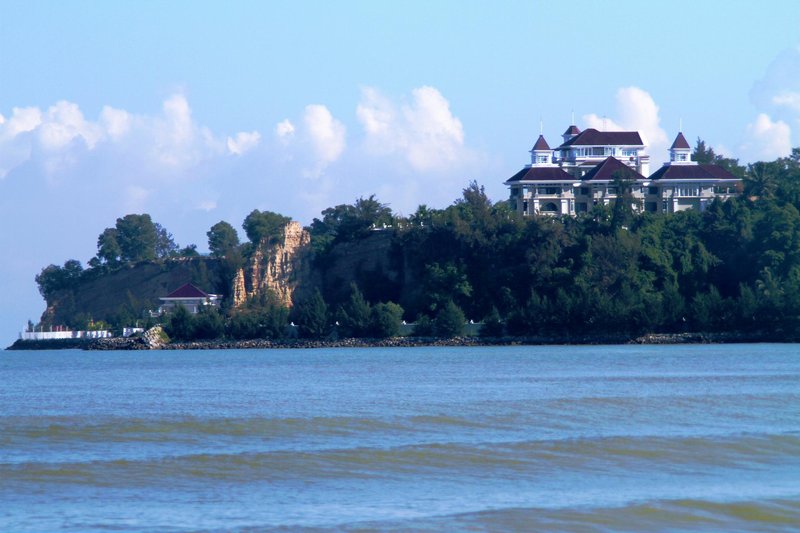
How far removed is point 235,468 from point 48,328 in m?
90.4

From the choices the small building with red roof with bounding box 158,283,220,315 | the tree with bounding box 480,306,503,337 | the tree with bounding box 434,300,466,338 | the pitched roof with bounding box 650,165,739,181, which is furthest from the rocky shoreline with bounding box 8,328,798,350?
the pitched roof with bounding box 650,165,739,181

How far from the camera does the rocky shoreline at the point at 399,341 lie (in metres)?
72.5

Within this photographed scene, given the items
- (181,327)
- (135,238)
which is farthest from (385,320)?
(135,238)

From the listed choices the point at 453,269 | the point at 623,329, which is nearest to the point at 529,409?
the point at 623,329

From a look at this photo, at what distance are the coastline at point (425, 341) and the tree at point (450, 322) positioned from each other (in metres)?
0.60

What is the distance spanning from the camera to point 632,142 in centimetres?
9619

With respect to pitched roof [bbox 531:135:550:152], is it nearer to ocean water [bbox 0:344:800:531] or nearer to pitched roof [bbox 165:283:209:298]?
pitched roof [bbox 165:283:209:298]

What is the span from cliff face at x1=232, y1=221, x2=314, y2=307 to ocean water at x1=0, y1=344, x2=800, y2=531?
168 feet

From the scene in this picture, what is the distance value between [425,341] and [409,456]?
57.3 metres

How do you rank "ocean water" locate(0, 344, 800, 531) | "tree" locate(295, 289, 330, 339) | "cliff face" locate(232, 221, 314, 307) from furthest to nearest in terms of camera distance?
"cliff face" locate(232, 221, 314, 307), "tree" locate(295, 289, 330, 339), "ocean water" locate(0, 344, 800, 531)

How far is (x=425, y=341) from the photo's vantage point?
7725cm

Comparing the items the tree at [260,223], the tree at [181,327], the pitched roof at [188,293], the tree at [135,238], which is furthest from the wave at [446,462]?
the tree at [135,238]

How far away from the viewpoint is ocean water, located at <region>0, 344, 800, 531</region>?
14.9 m

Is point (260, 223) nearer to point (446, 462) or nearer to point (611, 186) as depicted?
point (611, 186)
